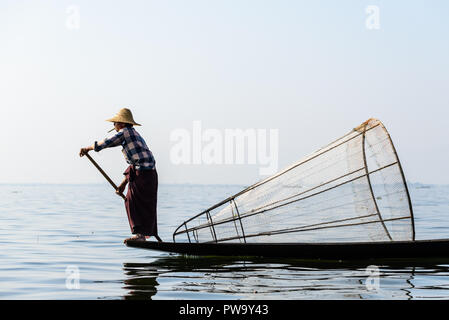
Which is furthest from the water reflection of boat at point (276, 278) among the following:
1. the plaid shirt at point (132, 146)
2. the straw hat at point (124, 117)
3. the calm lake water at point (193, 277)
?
the straw hat at point (124, 117)

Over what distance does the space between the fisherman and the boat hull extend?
1.10 feet

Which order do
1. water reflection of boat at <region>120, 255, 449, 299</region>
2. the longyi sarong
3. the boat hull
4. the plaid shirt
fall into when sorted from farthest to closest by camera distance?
1. the longyi sarong
2. the plaid shirt
3. the boat hull
4. water reflection of boat at <region>120, 255, 449, 299</region>

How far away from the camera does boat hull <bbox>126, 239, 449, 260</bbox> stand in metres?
8.18

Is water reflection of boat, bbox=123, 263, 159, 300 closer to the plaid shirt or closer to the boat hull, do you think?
the boat hull

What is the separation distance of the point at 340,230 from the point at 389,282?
1932 millimetres

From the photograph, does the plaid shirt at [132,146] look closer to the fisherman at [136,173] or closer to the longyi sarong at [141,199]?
the fisherman at [136,173]

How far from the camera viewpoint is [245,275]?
25.5 feet

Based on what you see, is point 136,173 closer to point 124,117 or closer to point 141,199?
point 141,199

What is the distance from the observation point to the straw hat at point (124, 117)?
28.5ft

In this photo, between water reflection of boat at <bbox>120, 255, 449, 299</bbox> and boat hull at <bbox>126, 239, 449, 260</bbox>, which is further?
boat hull at <bbox>126, 239, 449, 260</bbox>

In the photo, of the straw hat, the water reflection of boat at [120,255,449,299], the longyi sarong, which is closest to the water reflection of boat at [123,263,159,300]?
A: the water reflection of boat at [120,255,449,299]
